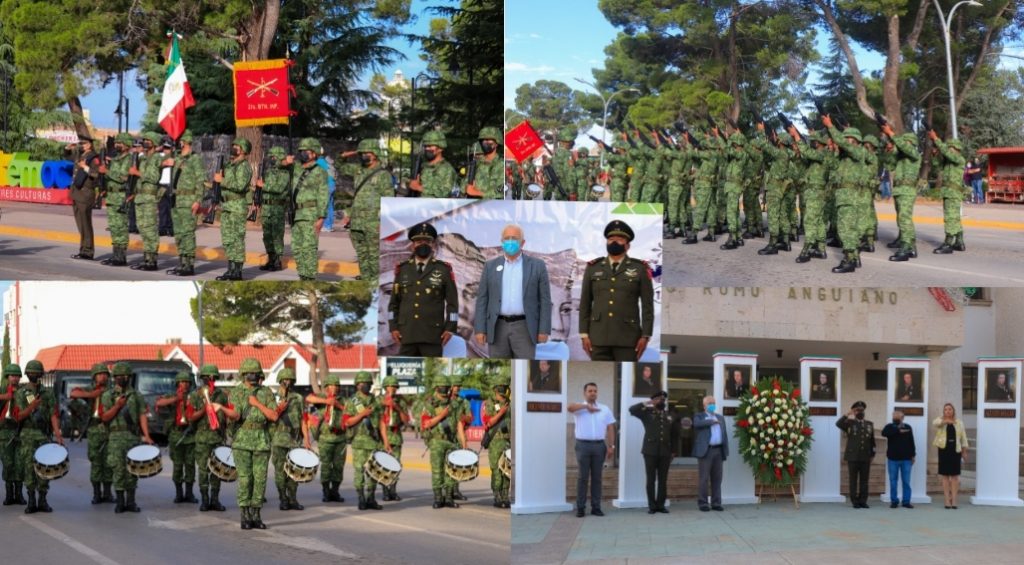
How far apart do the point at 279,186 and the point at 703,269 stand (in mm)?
3184

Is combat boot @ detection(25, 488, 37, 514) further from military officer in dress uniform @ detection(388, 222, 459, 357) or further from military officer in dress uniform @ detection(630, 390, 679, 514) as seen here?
military officer in dress uniform @ detection(630, 390, 679, 514)

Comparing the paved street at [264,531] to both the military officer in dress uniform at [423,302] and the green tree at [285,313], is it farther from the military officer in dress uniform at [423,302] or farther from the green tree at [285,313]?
the green tree at [285,313]

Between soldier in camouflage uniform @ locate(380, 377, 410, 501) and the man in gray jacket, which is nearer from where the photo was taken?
the man in gray jacket

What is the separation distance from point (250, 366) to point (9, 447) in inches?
63.0

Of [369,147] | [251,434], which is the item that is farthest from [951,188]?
[251,434]

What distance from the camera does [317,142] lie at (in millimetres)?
9500

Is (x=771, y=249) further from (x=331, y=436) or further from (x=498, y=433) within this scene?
(x=331, y=436)

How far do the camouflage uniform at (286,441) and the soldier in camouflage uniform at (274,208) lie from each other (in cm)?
114

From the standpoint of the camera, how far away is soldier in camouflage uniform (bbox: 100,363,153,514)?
831cm

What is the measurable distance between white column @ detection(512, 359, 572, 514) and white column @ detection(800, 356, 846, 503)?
252cm

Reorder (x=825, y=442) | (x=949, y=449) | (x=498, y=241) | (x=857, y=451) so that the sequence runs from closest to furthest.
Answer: (x=498, y=241) < (x=857, y=451) < (x=825, y=442) < (x=949, y=449)

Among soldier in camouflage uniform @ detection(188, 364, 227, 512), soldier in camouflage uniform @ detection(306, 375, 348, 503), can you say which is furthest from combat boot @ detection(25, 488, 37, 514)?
soldier in camouflage uniform @ detection(306, 375, 348, 503)

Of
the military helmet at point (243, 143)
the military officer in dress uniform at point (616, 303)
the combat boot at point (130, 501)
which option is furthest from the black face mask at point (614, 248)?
the combat boot at point (130, 501)

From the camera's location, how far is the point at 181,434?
854cm
